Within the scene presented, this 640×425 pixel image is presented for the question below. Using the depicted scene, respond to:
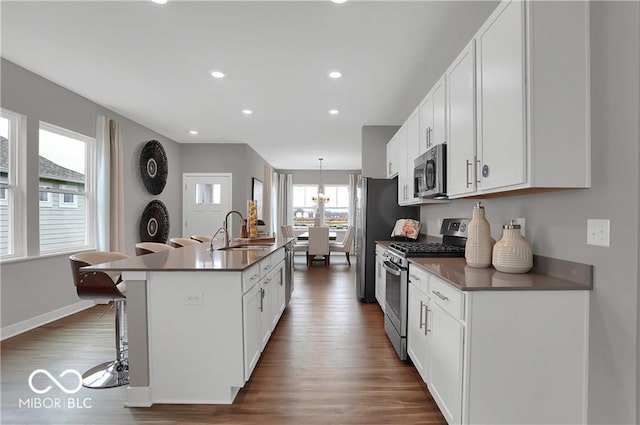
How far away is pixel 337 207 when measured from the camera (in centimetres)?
1104

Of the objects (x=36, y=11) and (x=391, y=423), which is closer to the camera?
(x=391, y=423)

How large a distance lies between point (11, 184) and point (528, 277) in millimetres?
4607

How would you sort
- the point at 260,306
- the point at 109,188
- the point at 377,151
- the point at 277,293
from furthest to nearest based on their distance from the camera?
the point at 377,151 < the point at 109,188 < the point at 277,293 < the point at 260,306

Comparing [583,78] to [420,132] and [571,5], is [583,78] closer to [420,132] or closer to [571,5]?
[571,5]

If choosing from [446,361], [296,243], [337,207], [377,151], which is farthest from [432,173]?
[337,207]

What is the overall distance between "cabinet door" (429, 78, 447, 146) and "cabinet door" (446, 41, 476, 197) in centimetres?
11

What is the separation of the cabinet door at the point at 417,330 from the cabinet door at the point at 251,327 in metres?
1.15

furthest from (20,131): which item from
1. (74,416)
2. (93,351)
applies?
(74,416)

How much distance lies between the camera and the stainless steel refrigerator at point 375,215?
4.49m

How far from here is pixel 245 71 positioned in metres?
3.46

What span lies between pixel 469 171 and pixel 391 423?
5.26 feet

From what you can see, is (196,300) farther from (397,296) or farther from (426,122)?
(426,122)

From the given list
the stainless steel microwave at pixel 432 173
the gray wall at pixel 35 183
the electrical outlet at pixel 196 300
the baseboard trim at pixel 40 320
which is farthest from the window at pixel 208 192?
the electrical outlet at pixel 196 300

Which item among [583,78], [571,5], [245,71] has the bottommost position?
[583,78]
